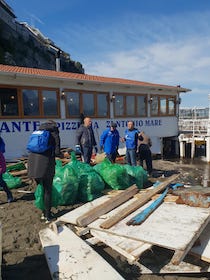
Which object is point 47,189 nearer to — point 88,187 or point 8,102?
point 88,187

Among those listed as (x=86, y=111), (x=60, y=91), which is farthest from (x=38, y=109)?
(x=86, y=111)

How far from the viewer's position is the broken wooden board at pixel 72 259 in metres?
2.69

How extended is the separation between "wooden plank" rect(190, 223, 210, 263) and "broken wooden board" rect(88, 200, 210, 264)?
0.51 feet

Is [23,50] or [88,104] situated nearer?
[88,104]

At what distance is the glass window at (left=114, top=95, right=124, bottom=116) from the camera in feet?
38.1

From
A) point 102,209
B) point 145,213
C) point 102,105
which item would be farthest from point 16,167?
point 102,105

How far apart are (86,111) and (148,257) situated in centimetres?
787

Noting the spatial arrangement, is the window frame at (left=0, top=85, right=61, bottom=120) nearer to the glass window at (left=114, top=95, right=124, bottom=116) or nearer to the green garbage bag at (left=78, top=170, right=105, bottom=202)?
the glass window at (left=114, top=95, right=124, bottom=116)

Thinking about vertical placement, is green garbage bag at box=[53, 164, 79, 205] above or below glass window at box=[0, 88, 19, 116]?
below

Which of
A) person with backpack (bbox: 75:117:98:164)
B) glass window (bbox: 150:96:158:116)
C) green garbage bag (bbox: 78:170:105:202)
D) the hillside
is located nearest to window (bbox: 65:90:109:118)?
glass window (bbox: 150:96:158:116)

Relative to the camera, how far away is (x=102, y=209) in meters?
4.21

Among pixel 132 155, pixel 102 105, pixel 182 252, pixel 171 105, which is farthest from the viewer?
pixel 171 105

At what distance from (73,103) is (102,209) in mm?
6668

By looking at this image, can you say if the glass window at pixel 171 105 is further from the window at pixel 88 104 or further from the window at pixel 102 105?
the window at pixel 88 104
